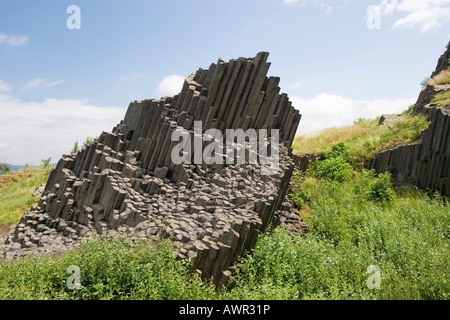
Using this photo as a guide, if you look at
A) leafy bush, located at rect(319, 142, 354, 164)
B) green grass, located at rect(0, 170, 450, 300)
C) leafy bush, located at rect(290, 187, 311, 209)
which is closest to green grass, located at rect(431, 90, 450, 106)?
leafy bush, located at rect(319, 142, 354, 164)

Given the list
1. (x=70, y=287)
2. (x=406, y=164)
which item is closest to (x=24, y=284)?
(x=70, y=287)

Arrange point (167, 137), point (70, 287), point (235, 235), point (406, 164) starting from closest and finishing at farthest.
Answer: point (70, 287) → point (235, 235) → point (167, 137) → point (406, 164)

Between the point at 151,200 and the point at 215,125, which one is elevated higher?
the point at 215,125

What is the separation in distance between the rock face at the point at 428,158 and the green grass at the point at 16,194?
17.4m

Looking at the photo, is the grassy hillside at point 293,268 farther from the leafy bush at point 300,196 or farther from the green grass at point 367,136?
the green grass at point 367,136

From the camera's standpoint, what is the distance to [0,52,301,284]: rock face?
805 cm

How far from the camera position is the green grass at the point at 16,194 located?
1653 centimetres

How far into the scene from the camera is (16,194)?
21.3 m

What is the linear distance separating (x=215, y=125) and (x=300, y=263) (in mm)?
6260

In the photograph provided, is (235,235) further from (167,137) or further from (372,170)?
(372,170)

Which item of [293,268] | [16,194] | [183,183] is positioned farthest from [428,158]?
[16,194]

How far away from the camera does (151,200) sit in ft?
33.4

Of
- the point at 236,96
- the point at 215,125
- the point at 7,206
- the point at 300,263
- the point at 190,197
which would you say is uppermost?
the point at 236,96

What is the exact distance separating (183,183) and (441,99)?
14.4 metres
